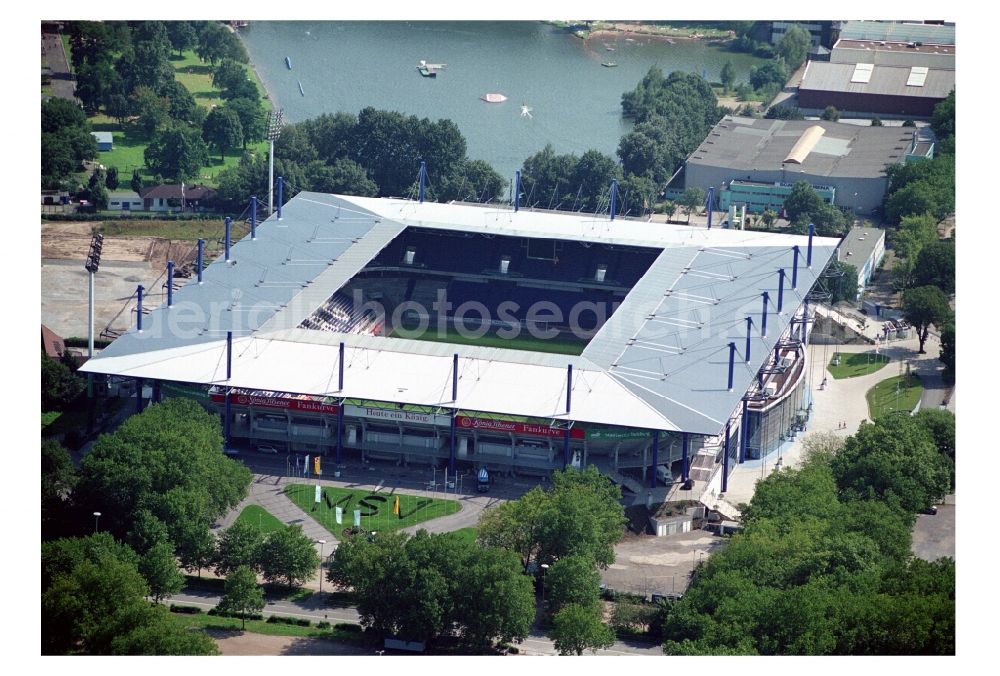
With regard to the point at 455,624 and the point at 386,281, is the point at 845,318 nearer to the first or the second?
the point at 386,281

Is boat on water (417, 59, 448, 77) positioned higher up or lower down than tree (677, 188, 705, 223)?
higher up

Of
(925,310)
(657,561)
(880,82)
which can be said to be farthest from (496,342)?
(880,82)

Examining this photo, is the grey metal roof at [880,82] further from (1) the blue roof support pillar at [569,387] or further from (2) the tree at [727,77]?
(1) the blue roof support pillar at [569,387]

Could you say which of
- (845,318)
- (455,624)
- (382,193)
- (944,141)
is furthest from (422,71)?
(455,624)

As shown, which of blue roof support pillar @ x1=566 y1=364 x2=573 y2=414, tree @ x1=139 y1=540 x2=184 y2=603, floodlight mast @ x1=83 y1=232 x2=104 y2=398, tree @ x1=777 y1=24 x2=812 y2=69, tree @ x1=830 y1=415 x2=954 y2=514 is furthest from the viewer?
tree @ x1=777 y1=24 x2=812 y2=69

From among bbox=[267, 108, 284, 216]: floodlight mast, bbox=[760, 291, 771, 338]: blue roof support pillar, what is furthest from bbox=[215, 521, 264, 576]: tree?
bbox=[267, 108, 284, 216]: floodlight mast

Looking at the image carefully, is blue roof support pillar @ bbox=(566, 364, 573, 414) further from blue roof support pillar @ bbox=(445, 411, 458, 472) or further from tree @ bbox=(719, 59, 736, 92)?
tree @ bbox=(719, 59, 736, 92)

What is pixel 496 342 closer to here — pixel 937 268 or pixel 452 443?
pixel 452 443
